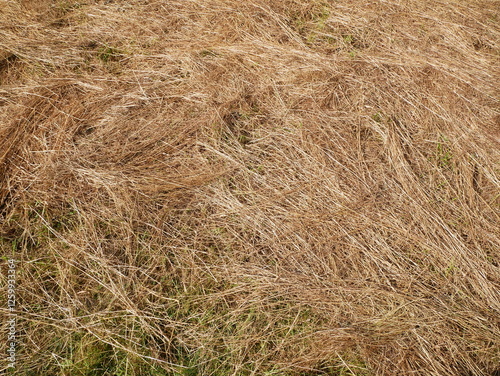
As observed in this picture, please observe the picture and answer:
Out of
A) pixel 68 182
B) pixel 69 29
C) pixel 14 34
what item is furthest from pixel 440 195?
pixel 14 34

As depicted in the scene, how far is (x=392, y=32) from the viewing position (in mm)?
3928

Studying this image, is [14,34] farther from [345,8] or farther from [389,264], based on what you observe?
[389,264]

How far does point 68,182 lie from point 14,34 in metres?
1.92

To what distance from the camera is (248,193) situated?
8.77 feet

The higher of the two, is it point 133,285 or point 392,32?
point 392,32

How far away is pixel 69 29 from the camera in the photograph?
3.84 meters

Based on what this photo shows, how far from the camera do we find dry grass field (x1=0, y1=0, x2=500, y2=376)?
2.09 m

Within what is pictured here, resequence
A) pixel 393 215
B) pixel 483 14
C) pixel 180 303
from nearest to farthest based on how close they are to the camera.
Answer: pixel 180 303, pixel 393 215, pixel 483 14

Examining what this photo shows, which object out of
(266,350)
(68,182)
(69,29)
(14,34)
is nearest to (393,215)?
(266,350)

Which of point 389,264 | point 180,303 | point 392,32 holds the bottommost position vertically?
point 180,303

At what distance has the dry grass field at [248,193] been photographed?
209 centimetres

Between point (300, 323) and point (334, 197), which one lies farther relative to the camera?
point (334, 197)

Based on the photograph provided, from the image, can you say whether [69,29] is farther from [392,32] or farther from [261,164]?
[392,32]

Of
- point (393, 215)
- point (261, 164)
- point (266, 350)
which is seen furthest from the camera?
point (261, 164)
